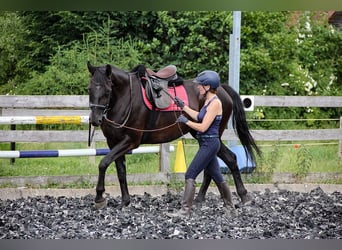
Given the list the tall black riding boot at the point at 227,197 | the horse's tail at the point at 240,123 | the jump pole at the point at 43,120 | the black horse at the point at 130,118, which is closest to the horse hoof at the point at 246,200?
the black horse at the point at 130,118

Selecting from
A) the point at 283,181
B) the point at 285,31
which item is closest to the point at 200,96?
the point at 283,181

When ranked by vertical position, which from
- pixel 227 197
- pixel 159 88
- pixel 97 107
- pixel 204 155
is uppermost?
pixel 159 88

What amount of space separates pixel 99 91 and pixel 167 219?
1.19 meters

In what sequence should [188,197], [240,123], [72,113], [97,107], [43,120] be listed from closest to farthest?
[97,107], [188,197], [240,123], [43,120], [72,113]

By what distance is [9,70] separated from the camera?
32.9ft

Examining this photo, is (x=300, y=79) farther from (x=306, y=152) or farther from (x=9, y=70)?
(x=9, y=70)

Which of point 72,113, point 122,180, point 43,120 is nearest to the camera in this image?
point 122,180

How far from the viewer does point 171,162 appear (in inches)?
316

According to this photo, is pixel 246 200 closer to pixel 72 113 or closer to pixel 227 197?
pixel 227 197

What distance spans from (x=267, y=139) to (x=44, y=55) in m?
3.94

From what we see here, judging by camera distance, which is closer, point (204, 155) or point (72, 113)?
point (204, 155)

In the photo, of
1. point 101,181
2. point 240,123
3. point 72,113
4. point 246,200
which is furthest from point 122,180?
point 72,113

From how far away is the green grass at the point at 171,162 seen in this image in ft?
25.2

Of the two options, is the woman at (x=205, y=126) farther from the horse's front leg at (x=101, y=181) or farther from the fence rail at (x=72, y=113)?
the fence rail at (x=72, y=113)
